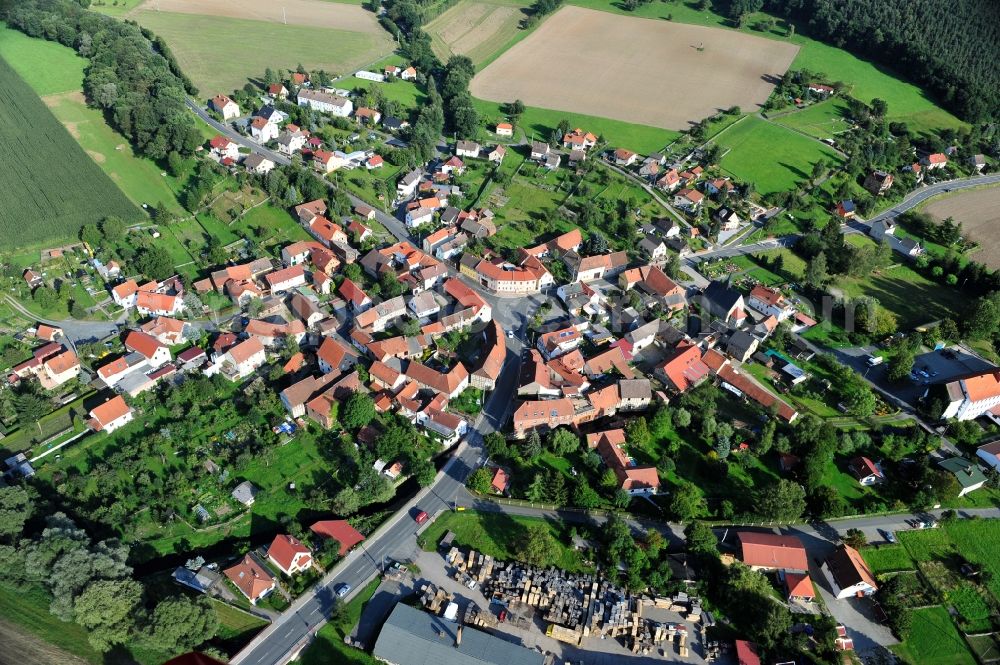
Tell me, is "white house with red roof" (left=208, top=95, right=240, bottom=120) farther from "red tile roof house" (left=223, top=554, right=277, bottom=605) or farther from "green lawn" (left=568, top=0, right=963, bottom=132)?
"green lawn" (left=568, top=0, right=963, bottom=132)

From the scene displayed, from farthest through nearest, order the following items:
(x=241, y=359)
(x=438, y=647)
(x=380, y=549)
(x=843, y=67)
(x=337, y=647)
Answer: (x=843, y=67)
(x=241, y=359)
(x=380, y=549)
(x=337, y=647)
(x=438, y=647)

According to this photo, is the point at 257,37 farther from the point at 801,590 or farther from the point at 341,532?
the point at 801,590

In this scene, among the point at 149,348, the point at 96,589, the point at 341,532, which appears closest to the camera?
the point at 96,589

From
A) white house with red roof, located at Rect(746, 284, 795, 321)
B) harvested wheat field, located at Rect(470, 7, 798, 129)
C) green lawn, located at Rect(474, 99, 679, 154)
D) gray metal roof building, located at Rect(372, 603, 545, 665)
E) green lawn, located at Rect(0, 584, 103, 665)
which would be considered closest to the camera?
gray metal roof building, located at Rect(372, 603, 545, 665)

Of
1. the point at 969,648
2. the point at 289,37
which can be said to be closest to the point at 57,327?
the point at 969,648

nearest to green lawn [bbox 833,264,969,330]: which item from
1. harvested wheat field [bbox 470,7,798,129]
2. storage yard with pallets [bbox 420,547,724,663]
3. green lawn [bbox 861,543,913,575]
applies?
green lawn [bbox 861,543,913,575]

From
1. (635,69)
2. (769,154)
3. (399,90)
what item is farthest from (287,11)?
(769,154)

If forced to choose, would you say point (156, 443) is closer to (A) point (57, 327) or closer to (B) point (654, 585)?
(A) point (57, 327)
